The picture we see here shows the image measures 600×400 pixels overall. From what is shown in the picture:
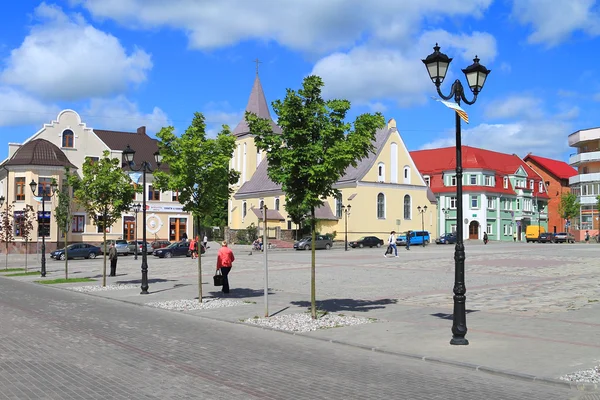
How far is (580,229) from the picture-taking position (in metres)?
88.5

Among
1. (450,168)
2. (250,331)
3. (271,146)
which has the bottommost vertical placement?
(250,331)

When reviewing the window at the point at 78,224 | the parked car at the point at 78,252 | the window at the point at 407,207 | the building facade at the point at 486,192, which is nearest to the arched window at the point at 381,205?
the window at the point at 407,207

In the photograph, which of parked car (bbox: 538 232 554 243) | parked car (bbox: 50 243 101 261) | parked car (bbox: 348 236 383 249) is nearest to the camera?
parked car (bbox: 50 243 101 261)

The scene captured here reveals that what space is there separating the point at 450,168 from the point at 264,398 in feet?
293

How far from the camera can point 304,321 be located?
1380 centimetres

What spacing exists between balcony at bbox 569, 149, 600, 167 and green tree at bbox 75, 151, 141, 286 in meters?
74.3

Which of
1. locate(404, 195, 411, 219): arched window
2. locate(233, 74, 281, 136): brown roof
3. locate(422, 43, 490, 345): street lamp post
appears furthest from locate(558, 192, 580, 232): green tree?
locate(422, 43, 490, 345): street lamp post

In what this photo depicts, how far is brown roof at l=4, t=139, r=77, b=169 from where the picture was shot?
5738 centimetres

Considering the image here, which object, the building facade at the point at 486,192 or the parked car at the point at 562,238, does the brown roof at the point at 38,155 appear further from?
the parked car at the point at 562,238

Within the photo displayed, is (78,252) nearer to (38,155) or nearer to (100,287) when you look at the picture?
(38,155)

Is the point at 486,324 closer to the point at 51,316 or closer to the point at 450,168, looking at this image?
the point at 51,316

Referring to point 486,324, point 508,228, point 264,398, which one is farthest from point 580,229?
point 264,398

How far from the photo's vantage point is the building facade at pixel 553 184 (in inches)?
4316

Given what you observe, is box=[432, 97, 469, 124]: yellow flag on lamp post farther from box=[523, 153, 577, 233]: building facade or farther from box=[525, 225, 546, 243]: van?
box=[523, 153, 577, 233]: building facade
